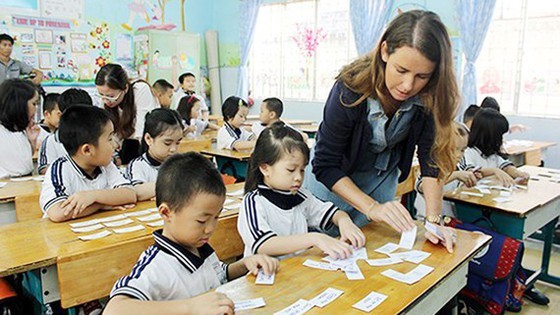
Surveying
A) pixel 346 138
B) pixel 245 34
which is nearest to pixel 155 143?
pixel 346 138

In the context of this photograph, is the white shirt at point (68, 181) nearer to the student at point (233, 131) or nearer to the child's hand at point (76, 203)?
the child's hand at point (76, 203)

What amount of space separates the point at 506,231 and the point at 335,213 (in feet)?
4.56

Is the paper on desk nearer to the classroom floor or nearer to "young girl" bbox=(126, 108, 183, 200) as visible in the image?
"young girl" bbox=(126, 108, 183, 200)

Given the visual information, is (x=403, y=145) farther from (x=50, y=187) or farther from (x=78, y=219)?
(x=50, y=187)

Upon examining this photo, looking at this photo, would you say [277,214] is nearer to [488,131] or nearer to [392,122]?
[392,122]

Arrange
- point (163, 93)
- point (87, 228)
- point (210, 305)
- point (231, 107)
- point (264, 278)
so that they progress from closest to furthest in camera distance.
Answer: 1. point (210, 305)
2. point (264, 278)
3. point (87, 228)
4. point (231, 107)
5. point (163, 93)

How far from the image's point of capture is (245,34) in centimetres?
836

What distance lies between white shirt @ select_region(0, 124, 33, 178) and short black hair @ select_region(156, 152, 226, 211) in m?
2.24

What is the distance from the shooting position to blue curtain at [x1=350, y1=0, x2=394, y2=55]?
6.59 meters

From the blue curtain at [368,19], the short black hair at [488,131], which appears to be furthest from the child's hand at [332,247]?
the blue curtain at [368,19]

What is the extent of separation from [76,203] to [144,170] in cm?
67

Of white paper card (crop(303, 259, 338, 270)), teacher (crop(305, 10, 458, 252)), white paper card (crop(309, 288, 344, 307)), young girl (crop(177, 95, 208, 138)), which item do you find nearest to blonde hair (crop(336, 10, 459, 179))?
teacher (crop(305, 10, 458, 252))

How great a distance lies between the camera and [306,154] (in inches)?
67.2

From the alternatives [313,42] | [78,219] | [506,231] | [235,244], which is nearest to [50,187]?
[78,219]
